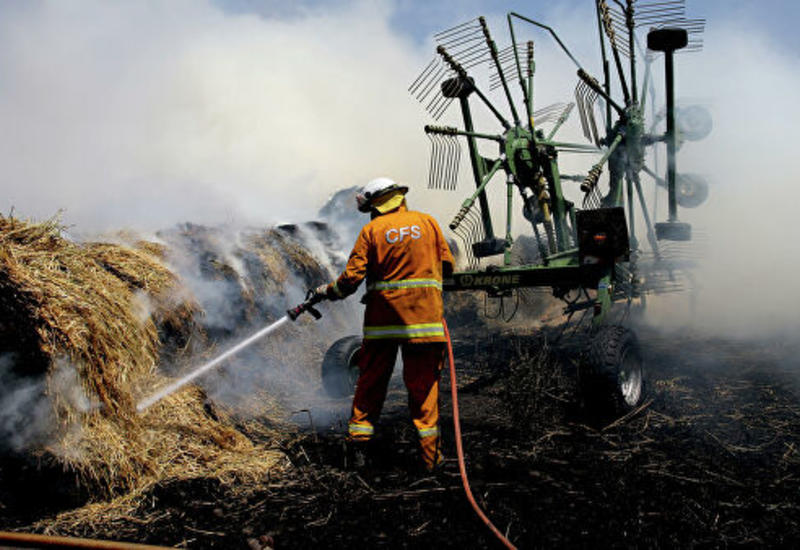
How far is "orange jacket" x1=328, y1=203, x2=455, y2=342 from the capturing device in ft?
13.6

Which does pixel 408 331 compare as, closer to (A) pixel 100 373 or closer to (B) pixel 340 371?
(A) pixel 100 373

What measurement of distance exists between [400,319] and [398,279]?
11.4 inches

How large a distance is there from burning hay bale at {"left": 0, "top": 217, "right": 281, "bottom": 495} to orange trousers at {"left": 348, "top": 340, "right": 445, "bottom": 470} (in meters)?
0.75

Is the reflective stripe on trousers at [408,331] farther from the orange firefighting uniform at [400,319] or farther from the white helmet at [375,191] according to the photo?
the white helmet at [375,191]

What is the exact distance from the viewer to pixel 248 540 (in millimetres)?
3100

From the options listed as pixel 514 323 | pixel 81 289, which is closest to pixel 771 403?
pixel 81 289

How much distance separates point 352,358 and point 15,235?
3.77 m

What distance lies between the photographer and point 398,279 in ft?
13.8

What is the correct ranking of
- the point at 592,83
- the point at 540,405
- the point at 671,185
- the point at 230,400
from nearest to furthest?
the point at 540,405 → the point at 230,400 → the point at 592,83 → the point at 671,185

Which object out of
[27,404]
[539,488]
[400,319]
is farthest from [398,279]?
Answer: [27,404]

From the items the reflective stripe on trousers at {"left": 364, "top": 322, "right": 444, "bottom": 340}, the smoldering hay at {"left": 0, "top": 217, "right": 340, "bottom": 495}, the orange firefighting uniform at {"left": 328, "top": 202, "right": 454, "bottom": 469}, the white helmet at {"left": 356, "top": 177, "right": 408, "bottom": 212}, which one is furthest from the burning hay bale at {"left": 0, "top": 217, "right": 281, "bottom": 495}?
the white helmet at {"left": 356, "top": 177, "right": 408, "bottom": 212}

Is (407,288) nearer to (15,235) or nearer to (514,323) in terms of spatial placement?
(15,235)

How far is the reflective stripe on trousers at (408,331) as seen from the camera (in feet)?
13.5

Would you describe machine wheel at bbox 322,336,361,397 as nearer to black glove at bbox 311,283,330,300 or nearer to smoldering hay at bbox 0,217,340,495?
smoldering hay at bbox 0,217,340,495
